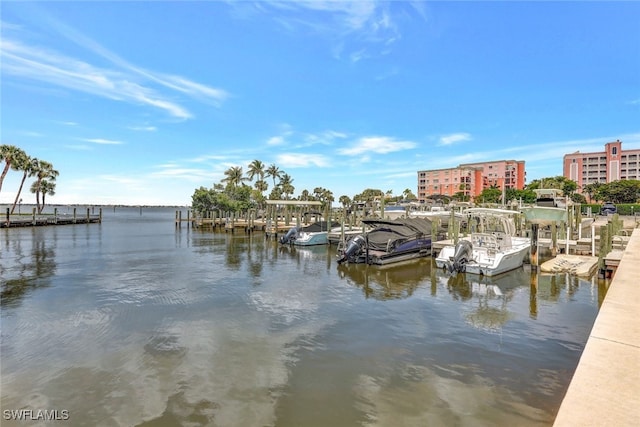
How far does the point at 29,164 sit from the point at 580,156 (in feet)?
503

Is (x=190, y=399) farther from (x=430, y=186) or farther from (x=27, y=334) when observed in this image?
(x=430, y=186)

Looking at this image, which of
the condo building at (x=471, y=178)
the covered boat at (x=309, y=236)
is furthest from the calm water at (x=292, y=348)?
the condo building at (x=471, y=178)

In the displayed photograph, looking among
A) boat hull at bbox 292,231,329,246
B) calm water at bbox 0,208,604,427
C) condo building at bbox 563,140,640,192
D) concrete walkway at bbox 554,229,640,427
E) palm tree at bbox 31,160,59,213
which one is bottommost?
calm water at bbox 0,208,604,427

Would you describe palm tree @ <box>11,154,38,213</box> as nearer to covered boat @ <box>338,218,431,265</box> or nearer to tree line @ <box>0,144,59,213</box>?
tree line @ <box>0,144,59,213</box>

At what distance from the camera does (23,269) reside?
1811cm

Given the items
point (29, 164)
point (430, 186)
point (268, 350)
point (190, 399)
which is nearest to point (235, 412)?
point (190, 399)

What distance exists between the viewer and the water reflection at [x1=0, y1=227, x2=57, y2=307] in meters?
13.3

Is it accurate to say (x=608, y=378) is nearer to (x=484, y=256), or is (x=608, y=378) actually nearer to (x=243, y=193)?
(x=484, y=256)

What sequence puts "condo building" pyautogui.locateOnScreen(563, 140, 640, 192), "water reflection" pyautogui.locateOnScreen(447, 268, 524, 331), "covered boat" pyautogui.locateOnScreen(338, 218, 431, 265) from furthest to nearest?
"condo building" pyautogui.locateOnScreen(563, 140, 640, 192)
"covered boat" pyautogui.locateOnScreen(338, 218, 431, 265)
"water reflection" pyautogui.locateOnScreen(447, 268, 524, 331)

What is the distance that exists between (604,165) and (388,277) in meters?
135

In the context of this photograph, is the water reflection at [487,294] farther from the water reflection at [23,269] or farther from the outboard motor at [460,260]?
the water reflection at [23,269]

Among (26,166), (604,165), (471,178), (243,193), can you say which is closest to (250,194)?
(243,193)

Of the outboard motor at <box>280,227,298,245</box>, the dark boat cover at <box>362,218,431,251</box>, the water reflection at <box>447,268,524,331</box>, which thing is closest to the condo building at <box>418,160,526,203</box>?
the outboard motor at <box>280,227,298,245</box>

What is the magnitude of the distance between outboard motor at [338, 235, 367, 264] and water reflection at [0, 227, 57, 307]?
14813 mm
